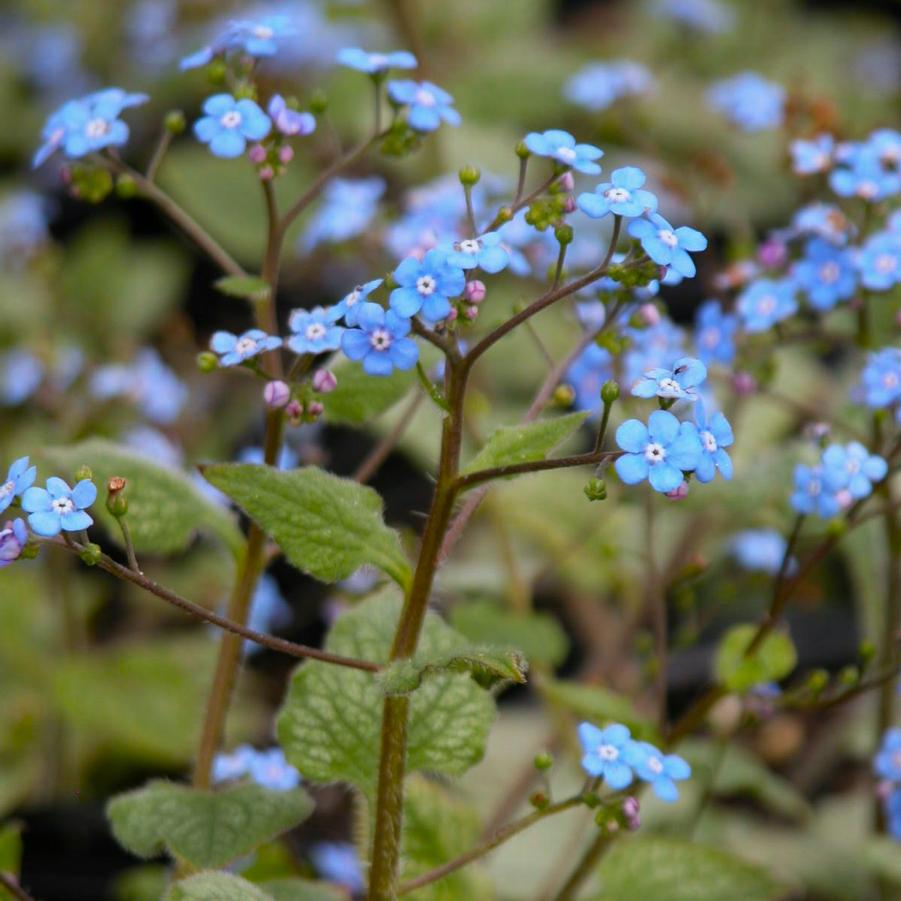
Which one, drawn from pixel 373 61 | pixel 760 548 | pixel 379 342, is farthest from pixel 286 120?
pixel 760 548

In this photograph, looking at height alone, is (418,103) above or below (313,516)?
above

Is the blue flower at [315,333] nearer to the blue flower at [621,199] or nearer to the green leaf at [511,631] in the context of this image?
the blue flower at [621,199]

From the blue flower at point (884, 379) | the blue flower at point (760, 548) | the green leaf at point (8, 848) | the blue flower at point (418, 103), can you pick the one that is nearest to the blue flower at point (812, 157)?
the blue flower at point (884, 379)

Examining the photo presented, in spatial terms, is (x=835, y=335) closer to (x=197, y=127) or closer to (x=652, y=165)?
(x=197, y=127)

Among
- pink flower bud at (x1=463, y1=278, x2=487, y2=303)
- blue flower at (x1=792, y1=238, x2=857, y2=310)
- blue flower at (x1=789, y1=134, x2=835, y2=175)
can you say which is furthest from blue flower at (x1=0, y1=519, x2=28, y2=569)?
blue flower at (x1=789, y1=134, x2=835, y2=175)

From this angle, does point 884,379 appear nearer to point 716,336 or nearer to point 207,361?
point 716,336

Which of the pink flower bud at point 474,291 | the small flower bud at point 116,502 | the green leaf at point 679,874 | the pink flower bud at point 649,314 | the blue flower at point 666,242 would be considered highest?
the blue flower at point 666,242

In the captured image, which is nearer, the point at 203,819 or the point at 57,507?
the point at 57,507
